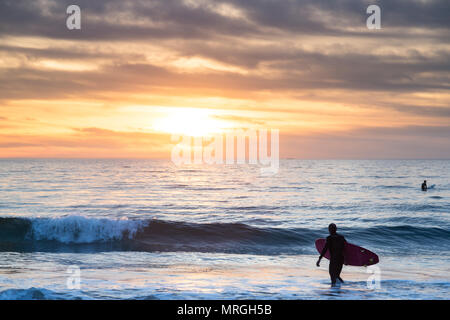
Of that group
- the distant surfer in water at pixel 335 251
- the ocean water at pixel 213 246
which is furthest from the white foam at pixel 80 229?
the distant surfer in water at pixel 335 251

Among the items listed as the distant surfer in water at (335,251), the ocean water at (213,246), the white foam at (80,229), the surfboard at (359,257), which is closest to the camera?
the ocean water at (213,246)

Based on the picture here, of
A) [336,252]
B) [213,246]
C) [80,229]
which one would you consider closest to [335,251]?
[336,252]

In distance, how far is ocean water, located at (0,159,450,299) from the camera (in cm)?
1259

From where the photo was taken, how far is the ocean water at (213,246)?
41.3ft

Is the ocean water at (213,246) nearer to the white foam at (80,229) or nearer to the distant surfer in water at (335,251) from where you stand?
the white foam at (80,229)

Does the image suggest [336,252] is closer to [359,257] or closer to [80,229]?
[359,257]

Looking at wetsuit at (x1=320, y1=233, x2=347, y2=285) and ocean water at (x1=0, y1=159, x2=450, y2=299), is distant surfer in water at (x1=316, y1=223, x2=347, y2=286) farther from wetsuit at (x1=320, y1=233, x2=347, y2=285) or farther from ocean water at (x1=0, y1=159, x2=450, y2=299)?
ocean water at (x1=0, y1=159, x2=450, y2=299)

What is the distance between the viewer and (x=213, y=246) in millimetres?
23219

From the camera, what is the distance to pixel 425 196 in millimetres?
51188

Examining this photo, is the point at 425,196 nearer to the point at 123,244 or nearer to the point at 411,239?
the point at 411,239

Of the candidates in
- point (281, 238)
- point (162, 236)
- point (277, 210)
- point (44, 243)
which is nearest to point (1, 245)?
point (44, 243)

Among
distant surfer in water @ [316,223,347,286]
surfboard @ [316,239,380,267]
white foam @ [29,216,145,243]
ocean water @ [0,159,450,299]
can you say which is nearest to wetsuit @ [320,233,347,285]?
distant surfer in water @ [316,223,347,286]
